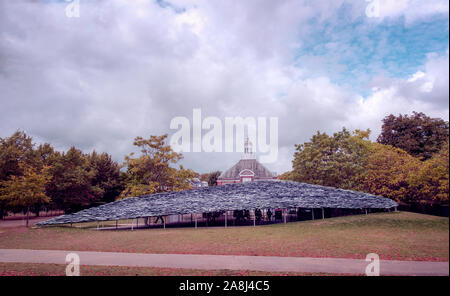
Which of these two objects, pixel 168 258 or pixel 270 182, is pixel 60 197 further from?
pixel 168 258

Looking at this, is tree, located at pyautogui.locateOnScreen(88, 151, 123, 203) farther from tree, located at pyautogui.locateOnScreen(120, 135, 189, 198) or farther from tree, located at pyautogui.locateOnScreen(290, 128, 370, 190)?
tree, located at pyautogui.locateOnScreen(290, 128, 370, 190)

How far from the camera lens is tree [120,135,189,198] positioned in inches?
1610

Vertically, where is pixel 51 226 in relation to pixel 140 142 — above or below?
below

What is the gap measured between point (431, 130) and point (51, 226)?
169 feet

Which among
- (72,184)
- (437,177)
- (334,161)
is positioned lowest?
(72,184)

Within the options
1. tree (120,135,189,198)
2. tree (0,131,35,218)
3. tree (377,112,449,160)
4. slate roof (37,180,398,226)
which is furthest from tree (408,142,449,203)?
tree (0,131,35,218)

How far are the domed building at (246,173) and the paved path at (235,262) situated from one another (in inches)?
2418

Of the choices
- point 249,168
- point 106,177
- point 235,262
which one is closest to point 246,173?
point 249,168

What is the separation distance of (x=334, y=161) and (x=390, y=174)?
24.2 ft

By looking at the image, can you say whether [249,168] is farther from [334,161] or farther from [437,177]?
[437,177]

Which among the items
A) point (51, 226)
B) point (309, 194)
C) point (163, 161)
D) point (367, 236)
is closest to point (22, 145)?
point (51, 226)

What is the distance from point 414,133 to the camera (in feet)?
134

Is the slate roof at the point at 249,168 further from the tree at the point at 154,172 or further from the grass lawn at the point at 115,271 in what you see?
the grass lawn at the point at 115,271

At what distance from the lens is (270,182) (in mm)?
37781
